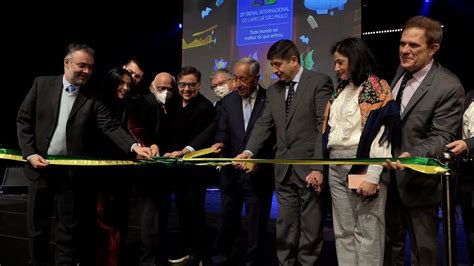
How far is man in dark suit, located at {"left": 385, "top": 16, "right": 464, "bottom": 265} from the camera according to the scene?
2479mm

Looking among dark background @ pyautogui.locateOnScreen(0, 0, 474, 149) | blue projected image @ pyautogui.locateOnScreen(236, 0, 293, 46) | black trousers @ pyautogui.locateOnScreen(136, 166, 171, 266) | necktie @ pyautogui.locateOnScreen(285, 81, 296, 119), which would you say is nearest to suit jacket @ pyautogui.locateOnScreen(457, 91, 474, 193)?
necktie @ pyautogui.locateOnScreen(285, 81, 296, 119)

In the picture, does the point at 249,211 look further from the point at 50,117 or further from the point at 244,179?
the point at 50,117

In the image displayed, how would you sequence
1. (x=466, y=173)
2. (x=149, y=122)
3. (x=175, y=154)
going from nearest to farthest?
(x=466, y=173) < (x=175, y=154) < (x=149, y=122)

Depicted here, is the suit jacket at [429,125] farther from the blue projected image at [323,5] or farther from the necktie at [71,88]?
the blue projected image at [323,5]

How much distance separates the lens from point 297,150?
124 inches

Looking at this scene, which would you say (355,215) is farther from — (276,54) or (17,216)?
(17,216)

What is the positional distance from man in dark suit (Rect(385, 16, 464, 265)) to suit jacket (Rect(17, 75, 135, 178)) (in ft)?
6.49

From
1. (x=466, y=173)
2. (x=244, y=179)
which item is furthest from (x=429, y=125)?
(x=244, y=179)

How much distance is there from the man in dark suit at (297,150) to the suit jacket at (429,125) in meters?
0.66

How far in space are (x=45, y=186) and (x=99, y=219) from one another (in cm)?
50

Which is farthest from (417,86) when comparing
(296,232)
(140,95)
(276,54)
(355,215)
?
(140,95)

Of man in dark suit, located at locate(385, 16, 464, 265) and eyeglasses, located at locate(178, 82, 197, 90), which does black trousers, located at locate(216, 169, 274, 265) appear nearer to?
eyeglasses, located at locate(178, 82, 197, 90)

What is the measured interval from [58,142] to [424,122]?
2.27 metres

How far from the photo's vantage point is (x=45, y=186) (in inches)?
123
